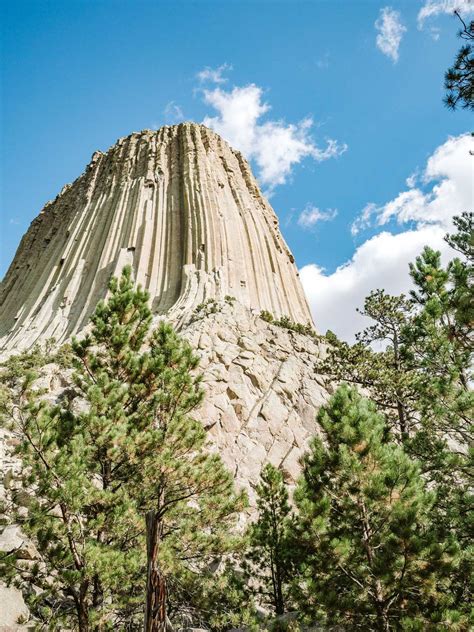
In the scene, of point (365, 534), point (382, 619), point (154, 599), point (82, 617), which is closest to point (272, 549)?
point (365, 534)

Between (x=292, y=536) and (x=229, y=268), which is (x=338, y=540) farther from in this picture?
(x=229, y=268)

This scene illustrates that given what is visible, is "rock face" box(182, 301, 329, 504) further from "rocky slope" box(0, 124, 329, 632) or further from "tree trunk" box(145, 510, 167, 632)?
"tree trunk" box(145, 510, 167, 632)

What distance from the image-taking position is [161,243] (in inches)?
1433

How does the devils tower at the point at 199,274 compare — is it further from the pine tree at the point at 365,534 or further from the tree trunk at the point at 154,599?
the tree trunk at the point at 154,599

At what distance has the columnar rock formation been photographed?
32844 mm

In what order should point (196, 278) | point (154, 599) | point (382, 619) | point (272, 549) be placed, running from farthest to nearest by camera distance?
1. point (196, 278)
2. point (272, 549)
3. point (382, 619)
4. point (154, 599)

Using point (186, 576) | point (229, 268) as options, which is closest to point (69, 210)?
point (229, 268)

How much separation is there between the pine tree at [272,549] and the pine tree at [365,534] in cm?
264

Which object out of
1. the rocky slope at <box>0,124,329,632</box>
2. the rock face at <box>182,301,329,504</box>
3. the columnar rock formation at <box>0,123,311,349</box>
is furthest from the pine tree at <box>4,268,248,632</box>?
the columnar rock formation at <box>0,123,311,349</box>

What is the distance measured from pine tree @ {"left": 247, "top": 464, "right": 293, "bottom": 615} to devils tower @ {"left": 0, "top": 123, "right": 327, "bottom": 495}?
4.63 metres

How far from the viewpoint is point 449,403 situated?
7.61 m

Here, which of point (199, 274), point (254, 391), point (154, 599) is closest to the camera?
point (154, 599)

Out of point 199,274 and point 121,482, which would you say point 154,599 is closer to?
point 121,482

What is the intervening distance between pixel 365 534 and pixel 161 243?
32.1 metres
